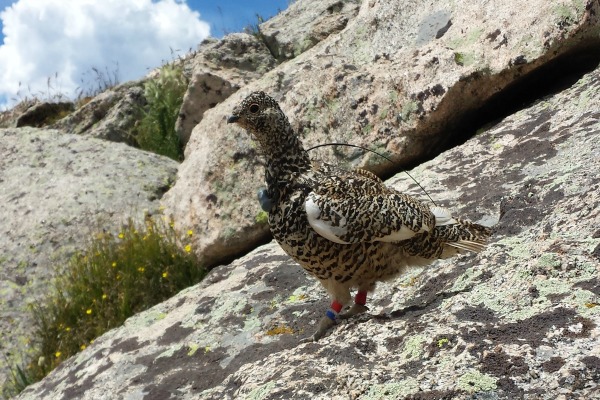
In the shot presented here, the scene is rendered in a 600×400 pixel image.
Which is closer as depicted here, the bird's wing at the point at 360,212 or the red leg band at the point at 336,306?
the bird's wing at the point at 360,212

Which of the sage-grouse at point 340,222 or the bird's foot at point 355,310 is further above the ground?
the sage-grouse at point 340,222

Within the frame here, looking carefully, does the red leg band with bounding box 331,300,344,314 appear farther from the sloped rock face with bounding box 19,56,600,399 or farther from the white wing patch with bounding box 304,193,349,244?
the white wing patch with bounding box 304,193,349,244

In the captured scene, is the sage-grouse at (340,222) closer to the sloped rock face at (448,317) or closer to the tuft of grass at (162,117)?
the sloped rock face at (448,317)

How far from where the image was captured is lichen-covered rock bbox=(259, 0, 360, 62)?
30.1 feet

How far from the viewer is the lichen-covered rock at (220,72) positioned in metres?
8.93

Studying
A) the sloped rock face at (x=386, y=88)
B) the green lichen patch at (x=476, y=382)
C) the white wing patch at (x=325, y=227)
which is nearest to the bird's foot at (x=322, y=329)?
the white wing patch at (x=325, y=227)

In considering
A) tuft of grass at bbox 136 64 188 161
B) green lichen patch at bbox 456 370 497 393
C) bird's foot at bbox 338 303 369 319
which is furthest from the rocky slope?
tuft of grass at bbox 136 64 188 161

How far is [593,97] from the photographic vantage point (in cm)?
513

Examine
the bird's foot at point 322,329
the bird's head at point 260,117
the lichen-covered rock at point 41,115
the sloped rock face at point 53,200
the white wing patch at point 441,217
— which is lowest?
the bird's foot at point 322,329

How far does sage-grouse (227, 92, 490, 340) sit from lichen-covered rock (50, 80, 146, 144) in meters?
7.42

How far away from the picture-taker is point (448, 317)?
9.93ft

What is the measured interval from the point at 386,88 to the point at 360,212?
3166 mm

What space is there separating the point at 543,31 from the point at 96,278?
5.16 meters

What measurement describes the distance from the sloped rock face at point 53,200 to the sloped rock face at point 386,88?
984 millimetres
